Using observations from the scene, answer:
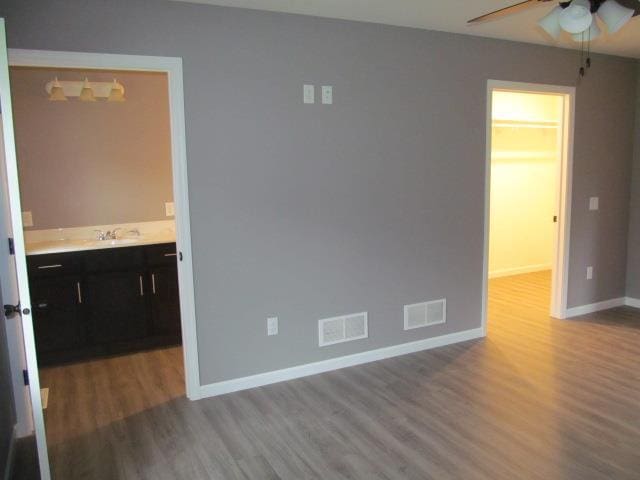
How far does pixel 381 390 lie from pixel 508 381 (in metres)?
0.88

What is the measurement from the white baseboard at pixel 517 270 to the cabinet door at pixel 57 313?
4.81 meters

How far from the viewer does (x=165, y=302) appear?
420 centimetres

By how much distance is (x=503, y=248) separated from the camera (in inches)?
257

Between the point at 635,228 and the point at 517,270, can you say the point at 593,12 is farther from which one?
the point at 517,270

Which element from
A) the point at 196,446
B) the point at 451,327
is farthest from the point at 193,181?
the point at 451,327

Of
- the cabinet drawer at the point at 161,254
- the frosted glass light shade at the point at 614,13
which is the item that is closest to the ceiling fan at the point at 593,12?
the frosted glass light shade at the point at 614,13

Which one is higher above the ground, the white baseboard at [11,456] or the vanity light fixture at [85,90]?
the vanity light fixture at [85,90]

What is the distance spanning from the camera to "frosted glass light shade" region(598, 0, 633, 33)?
225cm

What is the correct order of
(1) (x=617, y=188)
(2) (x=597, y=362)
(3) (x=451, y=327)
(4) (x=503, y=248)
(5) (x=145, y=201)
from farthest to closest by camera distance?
(4) (x=503, y=248), (1) (x=617, y=188), (5) (x=145, y=201), (3) (x=451, y=327), (2) (x=597, y=362)

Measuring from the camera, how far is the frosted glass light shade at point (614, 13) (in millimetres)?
2248

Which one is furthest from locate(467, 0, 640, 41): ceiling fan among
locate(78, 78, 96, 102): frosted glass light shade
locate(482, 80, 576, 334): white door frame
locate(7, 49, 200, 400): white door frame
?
locate(78, 78, 96, 102): frosted glass light shade

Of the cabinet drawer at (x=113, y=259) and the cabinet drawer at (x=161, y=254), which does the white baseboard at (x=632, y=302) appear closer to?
the cabinet drawer at (x=161, y=254)

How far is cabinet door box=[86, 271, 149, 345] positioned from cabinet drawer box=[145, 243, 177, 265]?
0.48ft

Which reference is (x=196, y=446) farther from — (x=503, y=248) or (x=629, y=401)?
(x=503, y=248)
